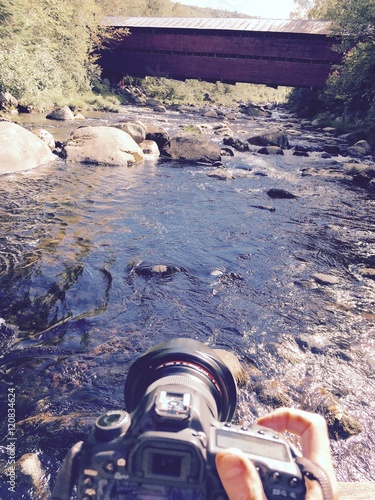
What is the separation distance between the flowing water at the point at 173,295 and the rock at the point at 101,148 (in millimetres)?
1726

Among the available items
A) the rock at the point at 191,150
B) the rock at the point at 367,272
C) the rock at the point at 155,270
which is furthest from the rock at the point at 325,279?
the rock at the point at 191,150

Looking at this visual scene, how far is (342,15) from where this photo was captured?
16703 mm

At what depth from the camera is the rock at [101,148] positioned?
1020cm

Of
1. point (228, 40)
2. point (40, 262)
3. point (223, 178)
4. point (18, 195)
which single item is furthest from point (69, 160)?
point (228, 40)

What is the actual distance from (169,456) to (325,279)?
427 centimetres

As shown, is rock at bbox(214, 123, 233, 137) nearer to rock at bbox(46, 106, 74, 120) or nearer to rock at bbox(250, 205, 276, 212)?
rock at bbox(46, 106, 74, 120)

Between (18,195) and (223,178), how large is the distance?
15.6 feet

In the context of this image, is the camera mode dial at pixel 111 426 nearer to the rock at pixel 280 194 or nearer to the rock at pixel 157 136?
the rock at pixel 280 194

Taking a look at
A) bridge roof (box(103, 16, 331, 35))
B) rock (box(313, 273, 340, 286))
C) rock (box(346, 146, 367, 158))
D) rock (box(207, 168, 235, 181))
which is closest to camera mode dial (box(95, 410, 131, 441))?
rock (box(313, 273, 340, 286))

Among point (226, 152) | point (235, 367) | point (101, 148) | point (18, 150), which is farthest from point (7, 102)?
point (235, 367)

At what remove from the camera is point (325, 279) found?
508 centimetres

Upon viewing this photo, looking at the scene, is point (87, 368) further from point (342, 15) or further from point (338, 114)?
point (338, 114)

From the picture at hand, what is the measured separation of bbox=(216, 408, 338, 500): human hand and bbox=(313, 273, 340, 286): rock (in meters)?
3.75

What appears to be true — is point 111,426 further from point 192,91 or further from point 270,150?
point 192,91
